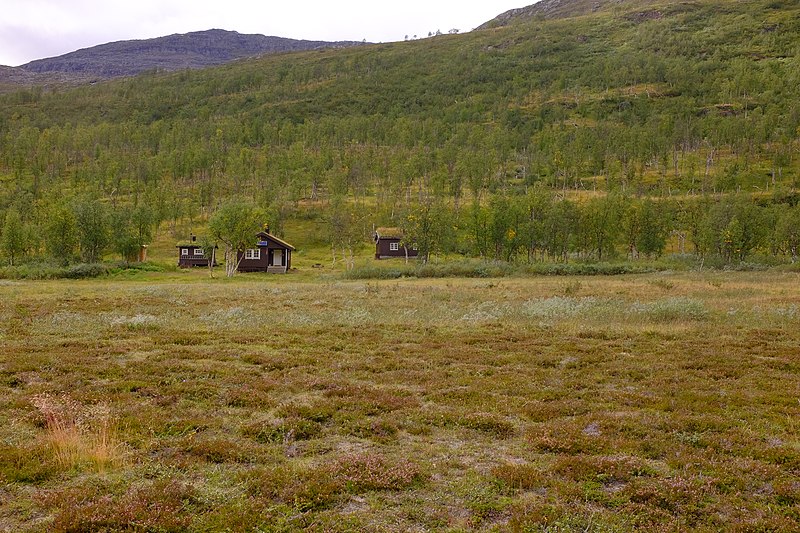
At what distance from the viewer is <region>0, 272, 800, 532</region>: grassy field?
7.72 meters

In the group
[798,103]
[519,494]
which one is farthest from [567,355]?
[798,103]

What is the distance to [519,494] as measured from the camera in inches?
331

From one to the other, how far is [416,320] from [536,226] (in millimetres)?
61347

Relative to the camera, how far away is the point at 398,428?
37.9ft

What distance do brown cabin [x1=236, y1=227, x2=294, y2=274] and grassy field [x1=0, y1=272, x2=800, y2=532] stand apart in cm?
6363

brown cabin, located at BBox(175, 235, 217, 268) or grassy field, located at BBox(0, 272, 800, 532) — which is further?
brown cabin, located at BBox(175, 235, 217, 268)

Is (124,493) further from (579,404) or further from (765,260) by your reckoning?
(765,260)

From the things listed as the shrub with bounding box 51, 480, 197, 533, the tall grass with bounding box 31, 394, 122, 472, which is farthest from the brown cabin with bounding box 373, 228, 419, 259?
the shrub with bounding box 51, 480, 197, 533

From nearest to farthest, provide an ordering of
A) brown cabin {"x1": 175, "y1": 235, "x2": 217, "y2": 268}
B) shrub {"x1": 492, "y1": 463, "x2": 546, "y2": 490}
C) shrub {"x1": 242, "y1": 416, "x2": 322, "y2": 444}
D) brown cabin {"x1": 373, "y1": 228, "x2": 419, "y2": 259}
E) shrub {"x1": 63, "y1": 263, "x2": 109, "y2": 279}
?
shrub {"x1": 492, "y1": 463, "x2": 546, "y2": 490} → shrub {"x1": 242, "y1": 416, "x2": 322, "y2": 444} → shrub {"x1": 63, "y1": 263, "x2": 109, "y2": 279} → brown cabin {"x1": 175, "y1": 235, "x2": 217, "y2": 268} → brown cabin {"x1": 373, "y1": 228, "x2": 419, "y2": 259}

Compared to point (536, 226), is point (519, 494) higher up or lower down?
lower down

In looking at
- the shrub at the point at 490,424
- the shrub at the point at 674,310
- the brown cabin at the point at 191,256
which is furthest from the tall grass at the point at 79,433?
the brown cabin at the point at 191,256

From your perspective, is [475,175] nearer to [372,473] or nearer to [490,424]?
[490,424]

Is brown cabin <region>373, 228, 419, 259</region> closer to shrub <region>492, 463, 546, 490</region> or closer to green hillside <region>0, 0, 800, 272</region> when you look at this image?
green hillside <region>0, 0, 800, 272</region>

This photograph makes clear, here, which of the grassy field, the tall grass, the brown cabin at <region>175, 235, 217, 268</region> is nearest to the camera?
the grassy field
